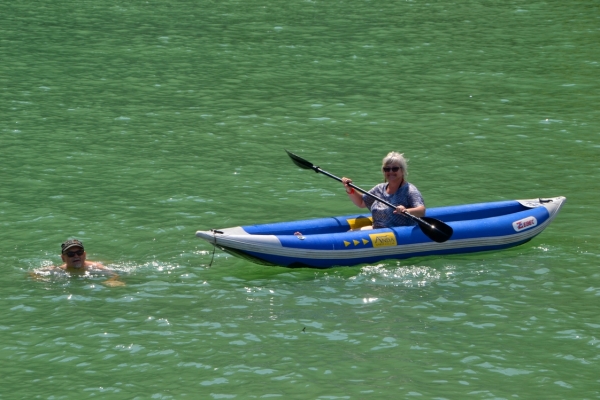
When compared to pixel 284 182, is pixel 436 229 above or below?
below

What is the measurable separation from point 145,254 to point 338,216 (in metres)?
2.33

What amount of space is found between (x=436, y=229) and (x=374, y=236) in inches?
26.1

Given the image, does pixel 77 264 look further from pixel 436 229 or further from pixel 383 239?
pixel 436 229

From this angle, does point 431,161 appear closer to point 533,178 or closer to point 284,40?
point 533,178

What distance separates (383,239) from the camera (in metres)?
10.8

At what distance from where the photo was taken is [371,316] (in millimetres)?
9570

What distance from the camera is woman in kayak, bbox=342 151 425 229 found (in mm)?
11062

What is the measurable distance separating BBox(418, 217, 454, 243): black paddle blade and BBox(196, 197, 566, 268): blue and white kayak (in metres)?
0.15

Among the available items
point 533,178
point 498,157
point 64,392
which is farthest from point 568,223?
point 64,392

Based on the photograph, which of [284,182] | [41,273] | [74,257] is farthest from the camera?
[284,182]

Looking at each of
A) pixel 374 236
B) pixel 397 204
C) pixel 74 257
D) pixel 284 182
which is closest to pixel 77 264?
pixel 74 257

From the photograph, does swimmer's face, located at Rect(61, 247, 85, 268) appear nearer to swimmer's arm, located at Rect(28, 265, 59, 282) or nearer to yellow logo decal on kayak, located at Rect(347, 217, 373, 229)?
swimmer's arm, located at Rect(28, 265, 59, 282)

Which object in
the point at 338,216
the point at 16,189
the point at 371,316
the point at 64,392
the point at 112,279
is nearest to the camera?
the point at 64,392

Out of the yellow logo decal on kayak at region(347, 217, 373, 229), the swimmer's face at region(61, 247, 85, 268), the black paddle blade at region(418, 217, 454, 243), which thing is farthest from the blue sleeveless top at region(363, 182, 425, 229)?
the swimmer's face at region(61, 247, 85, 268)
